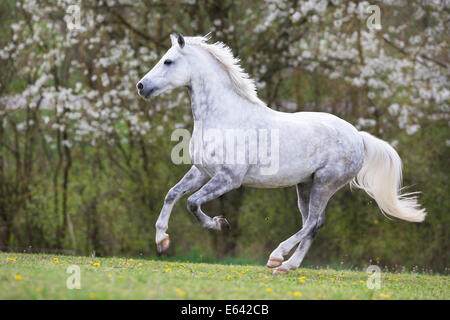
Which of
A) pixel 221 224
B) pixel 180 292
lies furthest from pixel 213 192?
pixel 180 292

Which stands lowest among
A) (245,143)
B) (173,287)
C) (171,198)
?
(173,287)

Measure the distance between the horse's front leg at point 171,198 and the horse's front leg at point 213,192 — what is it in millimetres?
213

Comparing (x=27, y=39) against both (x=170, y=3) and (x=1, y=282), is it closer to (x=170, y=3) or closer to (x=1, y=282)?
(x=170, y=3)

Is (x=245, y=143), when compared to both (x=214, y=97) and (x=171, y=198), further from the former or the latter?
(x=171, y=198)

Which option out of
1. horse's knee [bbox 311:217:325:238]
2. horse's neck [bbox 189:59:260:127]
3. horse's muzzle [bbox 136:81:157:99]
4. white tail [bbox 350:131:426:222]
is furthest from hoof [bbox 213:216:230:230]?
white tail [bbox 350:131:426:222]

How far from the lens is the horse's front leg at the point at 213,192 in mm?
5988

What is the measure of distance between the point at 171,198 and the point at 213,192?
1.41 ft

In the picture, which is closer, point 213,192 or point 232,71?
point 213,192

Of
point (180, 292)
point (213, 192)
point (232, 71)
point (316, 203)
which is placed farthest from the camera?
point (316, 203)

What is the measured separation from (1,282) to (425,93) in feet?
31.7

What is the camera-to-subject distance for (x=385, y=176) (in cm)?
728

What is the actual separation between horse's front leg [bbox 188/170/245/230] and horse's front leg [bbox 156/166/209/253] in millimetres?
213

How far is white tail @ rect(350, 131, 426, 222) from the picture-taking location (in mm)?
7230
